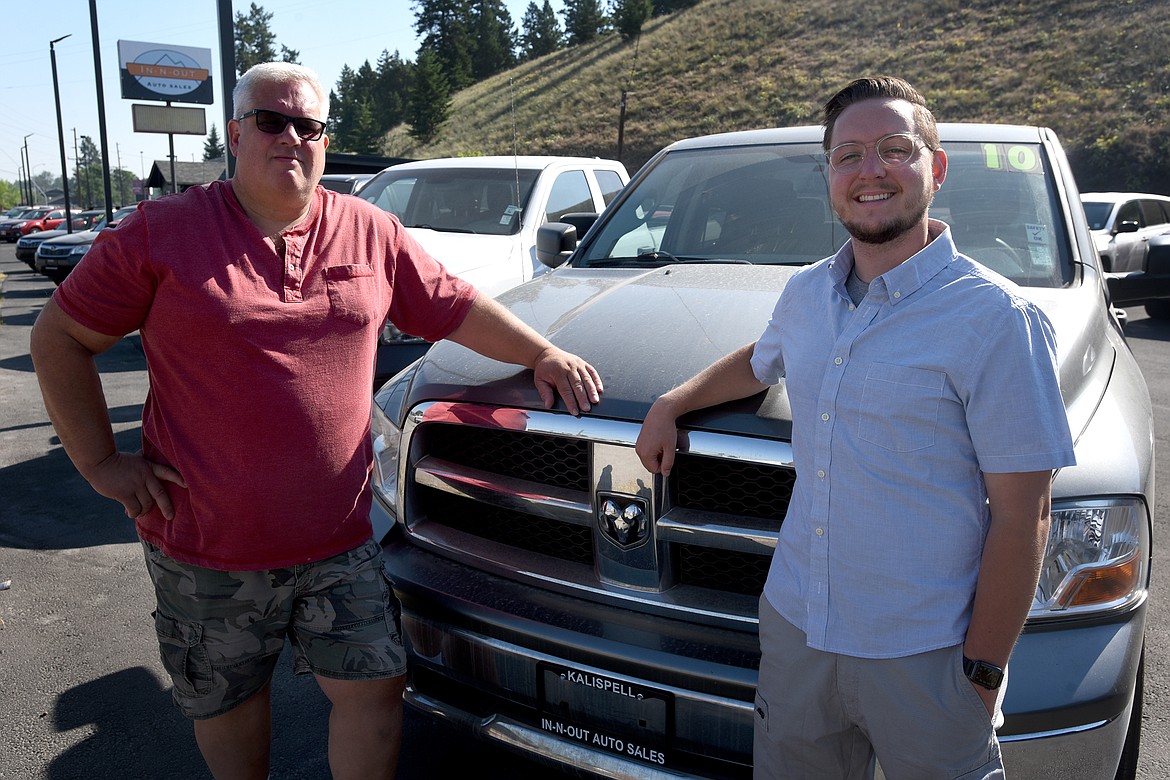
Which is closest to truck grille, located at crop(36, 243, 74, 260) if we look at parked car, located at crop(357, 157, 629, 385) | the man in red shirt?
parked car, located at crop(357, 157, 629, 385)

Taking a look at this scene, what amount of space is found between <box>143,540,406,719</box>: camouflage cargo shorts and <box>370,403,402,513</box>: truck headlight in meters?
0.32

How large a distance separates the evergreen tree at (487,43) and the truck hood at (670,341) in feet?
323

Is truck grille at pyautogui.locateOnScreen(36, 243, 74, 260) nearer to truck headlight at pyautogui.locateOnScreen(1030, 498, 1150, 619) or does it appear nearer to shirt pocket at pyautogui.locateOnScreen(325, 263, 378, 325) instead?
shirt pocket at pyautogui.locateOnScreen(325, 263, 378, 325)

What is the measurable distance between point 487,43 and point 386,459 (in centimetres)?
10193

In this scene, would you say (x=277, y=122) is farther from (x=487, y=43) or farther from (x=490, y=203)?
(x=487, y=43)

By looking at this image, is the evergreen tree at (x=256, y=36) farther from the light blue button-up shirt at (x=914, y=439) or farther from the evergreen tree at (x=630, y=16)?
the light blue button-up shirt at (x=914, y=439)

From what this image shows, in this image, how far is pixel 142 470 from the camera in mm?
2289

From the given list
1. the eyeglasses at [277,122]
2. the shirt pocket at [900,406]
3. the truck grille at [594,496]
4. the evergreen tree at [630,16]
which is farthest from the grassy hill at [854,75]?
the shirt pocket at [900,406]

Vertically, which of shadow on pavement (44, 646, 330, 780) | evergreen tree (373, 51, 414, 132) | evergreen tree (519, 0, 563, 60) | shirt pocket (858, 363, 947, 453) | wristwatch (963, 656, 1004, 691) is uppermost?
evergreen tree (519, 0, 563, 60)

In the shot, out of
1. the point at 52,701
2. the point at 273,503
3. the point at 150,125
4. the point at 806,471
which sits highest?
the point at 150,125

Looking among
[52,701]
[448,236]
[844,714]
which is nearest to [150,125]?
[448,236]

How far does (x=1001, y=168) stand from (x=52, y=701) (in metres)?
4.02

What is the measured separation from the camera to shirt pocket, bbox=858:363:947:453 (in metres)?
1.64

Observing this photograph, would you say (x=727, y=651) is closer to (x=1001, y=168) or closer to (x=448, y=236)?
(x=1001, y=168)
